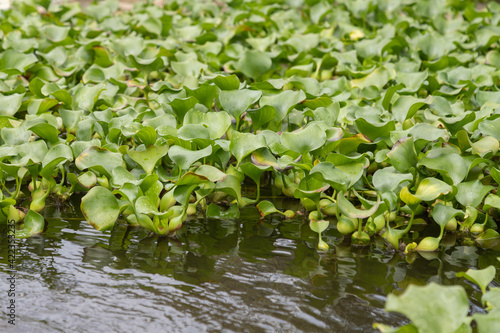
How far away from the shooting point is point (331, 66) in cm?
362

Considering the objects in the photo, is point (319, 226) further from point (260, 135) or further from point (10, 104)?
point (10, 104)

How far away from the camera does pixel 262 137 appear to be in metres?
2.27

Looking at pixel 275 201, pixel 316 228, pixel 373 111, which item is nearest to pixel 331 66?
pixel 373 111

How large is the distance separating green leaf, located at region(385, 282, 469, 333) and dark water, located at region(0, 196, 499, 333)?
0.33 metres

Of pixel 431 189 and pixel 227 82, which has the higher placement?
pixel 227 82

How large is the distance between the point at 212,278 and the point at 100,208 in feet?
1.68

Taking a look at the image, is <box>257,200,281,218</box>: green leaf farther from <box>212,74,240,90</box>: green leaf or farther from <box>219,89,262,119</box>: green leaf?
<box>212,74,240,90</box>: green leaf

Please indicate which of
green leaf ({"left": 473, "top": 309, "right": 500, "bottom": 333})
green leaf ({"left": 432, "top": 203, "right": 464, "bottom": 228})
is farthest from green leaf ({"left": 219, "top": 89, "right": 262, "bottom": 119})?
green leaf ({"left": 473, "top": 309, "right": 500, "bottom": 333})

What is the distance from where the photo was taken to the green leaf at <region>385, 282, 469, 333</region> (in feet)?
4.19

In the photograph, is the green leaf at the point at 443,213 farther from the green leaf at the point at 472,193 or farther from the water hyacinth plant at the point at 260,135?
the green leaf at the point at 472,193

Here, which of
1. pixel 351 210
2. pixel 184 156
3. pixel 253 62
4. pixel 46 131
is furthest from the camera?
pixel 253 62

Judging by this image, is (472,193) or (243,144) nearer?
(472,193)

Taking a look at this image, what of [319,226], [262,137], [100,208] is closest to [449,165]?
[319,226]

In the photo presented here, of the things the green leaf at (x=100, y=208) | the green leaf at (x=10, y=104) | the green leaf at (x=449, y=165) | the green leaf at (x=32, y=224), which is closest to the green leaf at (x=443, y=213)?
the green leaf at (x=449, y=165)
